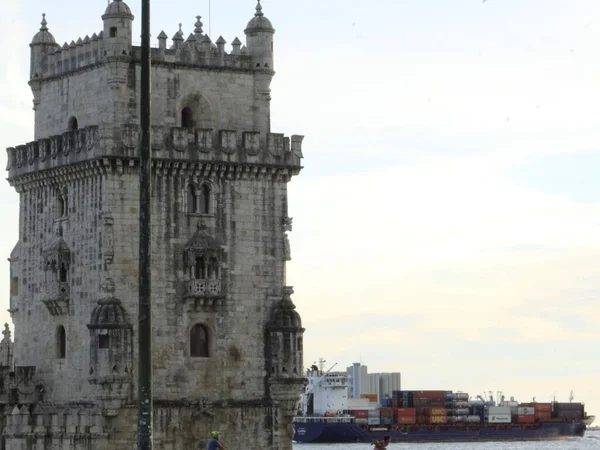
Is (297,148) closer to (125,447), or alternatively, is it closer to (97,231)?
(97,231)

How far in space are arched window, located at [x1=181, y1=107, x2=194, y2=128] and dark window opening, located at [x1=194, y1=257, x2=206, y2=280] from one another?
21.2ft

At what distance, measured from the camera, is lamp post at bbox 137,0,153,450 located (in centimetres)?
5103

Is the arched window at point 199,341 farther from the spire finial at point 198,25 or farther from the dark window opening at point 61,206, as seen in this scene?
the spire finial at point 198,25

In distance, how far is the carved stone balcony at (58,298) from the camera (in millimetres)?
81312

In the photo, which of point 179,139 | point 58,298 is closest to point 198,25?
point 179,139

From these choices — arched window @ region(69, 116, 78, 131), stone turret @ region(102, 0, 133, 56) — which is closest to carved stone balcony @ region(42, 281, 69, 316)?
arched window @ region(69, 116, 78, 131)

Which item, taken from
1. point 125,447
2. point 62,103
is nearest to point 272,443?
point 125,447

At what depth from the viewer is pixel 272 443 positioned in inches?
3231

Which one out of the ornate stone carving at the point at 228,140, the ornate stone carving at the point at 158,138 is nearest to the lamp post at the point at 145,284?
the ornate stone carving at the point at 158,138

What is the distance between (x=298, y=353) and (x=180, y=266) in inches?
285

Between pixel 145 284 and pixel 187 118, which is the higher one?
pixel 187 118

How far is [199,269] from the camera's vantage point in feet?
265

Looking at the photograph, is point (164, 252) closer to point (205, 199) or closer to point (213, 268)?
point (213, 268)

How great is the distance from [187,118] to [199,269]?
23.5 feet
